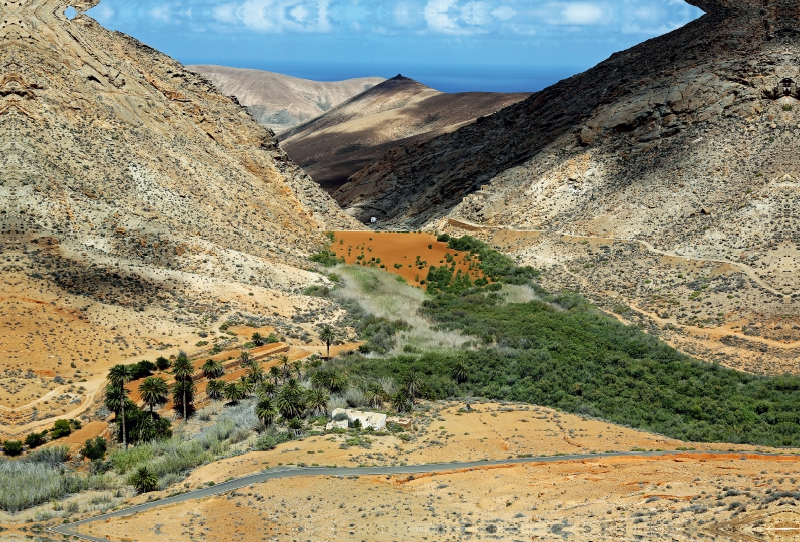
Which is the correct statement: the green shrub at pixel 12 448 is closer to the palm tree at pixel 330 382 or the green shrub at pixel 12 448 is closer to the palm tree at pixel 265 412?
the palm tree at pixel 265 412

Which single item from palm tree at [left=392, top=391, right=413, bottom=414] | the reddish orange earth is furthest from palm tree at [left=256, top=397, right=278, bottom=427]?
the reddish orange earth

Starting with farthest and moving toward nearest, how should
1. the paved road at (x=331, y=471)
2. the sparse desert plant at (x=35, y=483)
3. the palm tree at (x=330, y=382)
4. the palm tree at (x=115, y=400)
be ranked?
1. the palm tree at (x=330, y=382)
2. the palm tree at (x=115, y=400)
3. the sparse desert plant at (x=35, y=483)
4. the paved road at (x=331, y=471)

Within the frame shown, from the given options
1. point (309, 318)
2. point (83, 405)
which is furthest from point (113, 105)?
point (83, 405)

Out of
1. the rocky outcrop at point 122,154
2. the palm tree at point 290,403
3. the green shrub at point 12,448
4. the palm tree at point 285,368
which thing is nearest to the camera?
the green shrub at point 12,448

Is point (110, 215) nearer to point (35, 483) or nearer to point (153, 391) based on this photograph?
point (153, 391)

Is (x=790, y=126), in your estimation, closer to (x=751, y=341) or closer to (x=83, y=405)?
(x=751, y=341)

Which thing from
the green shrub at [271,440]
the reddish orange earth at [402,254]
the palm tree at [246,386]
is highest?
the reddish orange earth at [402,254]

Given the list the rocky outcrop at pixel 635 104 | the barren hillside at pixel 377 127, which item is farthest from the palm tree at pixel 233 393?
the barren hillside at pixel 377 127
